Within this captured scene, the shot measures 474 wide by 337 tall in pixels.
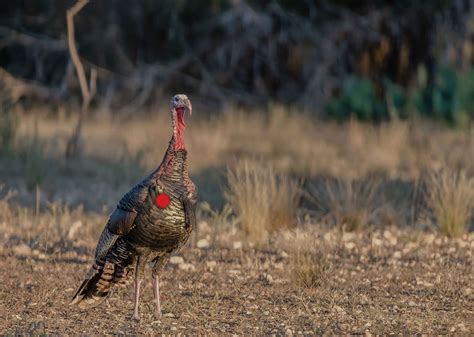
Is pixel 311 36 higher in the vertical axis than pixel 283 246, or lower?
higher

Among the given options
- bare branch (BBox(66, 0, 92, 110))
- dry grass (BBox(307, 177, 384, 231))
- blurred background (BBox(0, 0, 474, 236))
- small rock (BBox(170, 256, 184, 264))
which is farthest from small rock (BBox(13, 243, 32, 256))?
bare branch (BBox(66, 0, 92, 110))

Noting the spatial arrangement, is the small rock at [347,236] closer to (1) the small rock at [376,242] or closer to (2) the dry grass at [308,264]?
(1) the small rock at [376,242]

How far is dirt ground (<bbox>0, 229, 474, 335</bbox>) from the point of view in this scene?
624cm

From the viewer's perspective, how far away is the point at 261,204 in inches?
372

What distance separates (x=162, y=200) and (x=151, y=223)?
0.54 feet

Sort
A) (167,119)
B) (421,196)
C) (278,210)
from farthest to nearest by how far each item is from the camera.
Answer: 1. (167,119)
2. (421,196)
3. (278,210)

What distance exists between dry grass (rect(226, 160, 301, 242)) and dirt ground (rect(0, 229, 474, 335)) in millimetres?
378

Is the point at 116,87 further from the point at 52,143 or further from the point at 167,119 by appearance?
the point at 52,143

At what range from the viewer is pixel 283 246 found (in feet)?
28.7

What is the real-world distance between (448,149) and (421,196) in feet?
8.86

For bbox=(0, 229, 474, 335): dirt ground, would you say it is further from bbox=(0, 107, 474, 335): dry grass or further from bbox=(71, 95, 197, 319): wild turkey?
bbox=(71, 95, 197, 319): wild turkey

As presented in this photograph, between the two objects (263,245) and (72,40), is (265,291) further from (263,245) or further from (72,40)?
(72,40)

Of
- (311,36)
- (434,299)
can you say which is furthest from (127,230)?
(311,36)

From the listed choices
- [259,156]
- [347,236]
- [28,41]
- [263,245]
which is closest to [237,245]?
[263,245]
